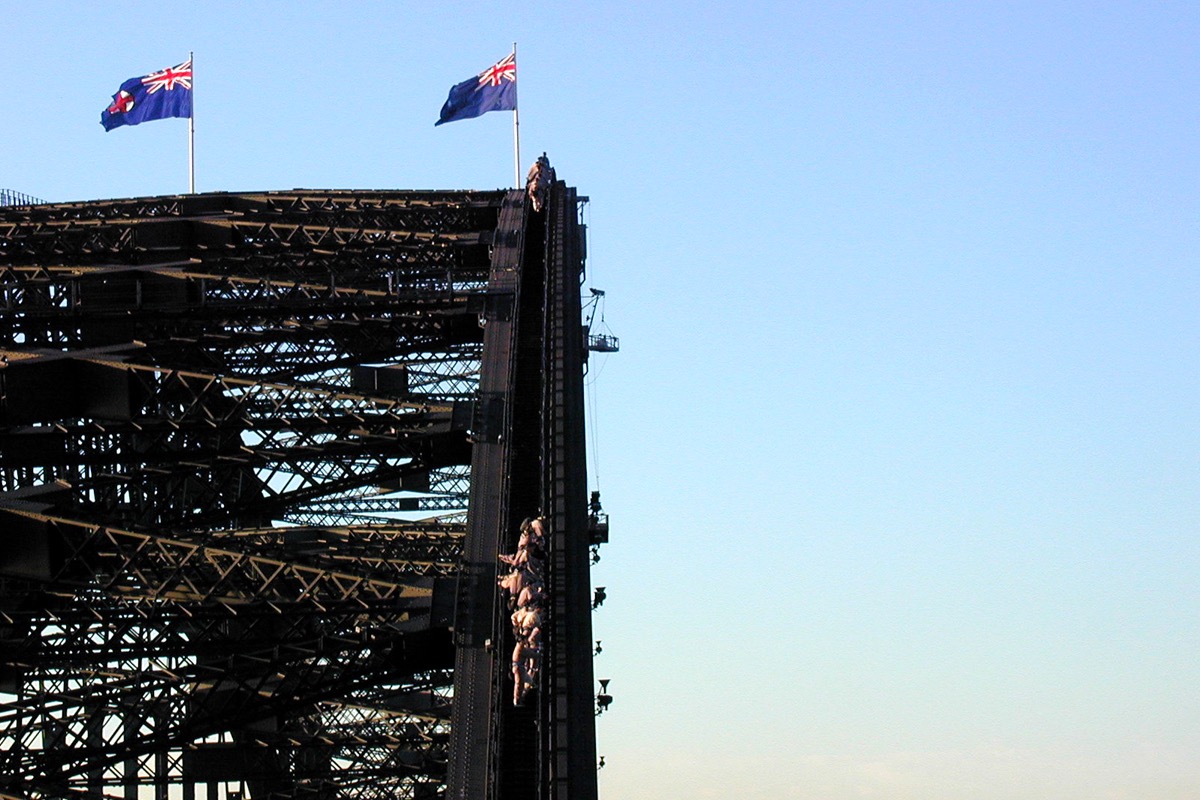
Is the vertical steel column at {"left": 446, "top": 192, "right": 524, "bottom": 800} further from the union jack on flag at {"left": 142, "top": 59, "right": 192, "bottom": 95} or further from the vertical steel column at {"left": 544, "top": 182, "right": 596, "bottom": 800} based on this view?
the union jack on flag at {"left": 142, "top": 59, "right": 192, "bottom": 95}

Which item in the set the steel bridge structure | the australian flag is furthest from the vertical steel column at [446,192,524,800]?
the australian flag

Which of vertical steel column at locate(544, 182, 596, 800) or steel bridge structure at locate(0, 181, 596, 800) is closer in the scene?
vertical steel column at locate(544, 182, 596, 800)

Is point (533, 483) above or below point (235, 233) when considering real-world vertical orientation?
below

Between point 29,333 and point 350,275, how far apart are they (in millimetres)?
8290

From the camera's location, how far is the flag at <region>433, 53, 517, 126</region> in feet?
245

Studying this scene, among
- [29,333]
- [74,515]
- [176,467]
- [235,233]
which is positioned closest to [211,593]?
[74,515]

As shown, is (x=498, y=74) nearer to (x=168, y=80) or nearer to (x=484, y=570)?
(x=168, y=80)

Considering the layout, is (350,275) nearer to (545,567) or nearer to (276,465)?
(276,465)

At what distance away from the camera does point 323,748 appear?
75.9 metres

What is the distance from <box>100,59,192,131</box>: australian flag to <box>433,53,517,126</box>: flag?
8477 mm

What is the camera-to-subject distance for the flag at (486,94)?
2940 inches

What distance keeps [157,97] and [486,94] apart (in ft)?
35.0

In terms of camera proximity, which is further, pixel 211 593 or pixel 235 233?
pixel 235 233

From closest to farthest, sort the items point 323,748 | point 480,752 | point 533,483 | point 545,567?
point 480,752, point 545,567, point 533,483, point 323,748
